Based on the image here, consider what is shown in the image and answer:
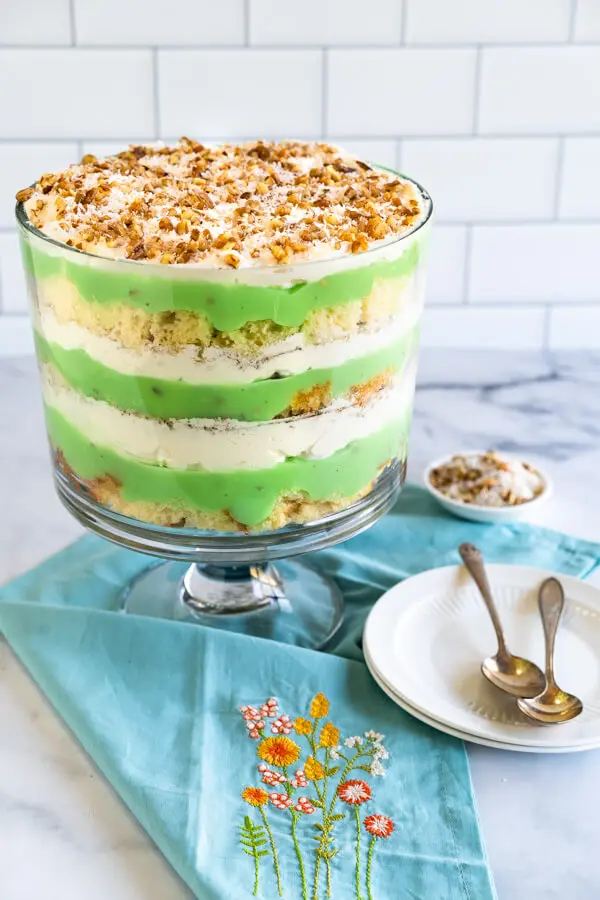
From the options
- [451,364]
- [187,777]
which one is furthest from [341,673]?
[451,364]

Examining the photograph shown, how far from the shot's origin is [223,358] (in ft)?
2.72

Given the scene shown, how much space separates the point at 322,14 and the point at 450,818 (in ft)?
3.52

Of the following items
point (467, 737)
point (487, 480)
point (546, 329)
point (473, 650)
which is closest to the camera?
point (467, 737)

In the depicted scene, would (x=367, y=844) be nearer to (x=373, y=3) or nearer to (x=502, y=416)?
(x=502, y=416)

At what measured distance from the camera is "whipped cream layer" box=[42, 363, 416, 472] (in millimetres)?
868

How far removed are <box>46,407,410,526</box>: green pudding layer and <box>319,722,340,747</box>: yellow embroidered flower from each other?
0.61 ft

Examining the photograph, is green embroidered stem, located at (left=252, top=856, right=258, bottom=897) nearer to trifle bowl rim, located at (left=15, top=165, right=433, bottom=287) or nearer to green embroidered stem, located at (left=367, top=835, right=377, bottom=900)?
green embroidered stem, located at (left=367, top=835, right=377, bottom=900)

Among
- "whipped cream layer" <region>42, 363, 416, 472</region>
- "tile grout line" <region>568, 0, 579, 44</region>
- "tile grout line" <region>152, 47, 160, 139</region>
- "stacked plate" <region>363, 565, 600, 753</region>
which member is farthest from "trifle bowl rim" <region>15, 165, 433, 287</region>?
"tile grout line" <region>568, 0, 579, 44</region>

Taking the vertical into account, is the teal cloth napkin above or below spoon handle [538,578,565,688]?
below

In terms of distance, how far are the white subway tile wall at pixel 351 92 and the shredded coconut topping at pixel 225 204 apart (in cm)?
42

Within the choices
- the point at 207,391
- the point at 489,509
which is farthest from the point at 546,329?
the point at 207,391

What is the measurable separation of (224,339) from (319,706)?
34cm

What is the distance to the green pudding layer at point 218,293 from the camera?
812 millimetres

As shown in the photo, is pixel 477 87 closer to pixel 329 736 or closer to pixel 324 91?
pixel 324 91
